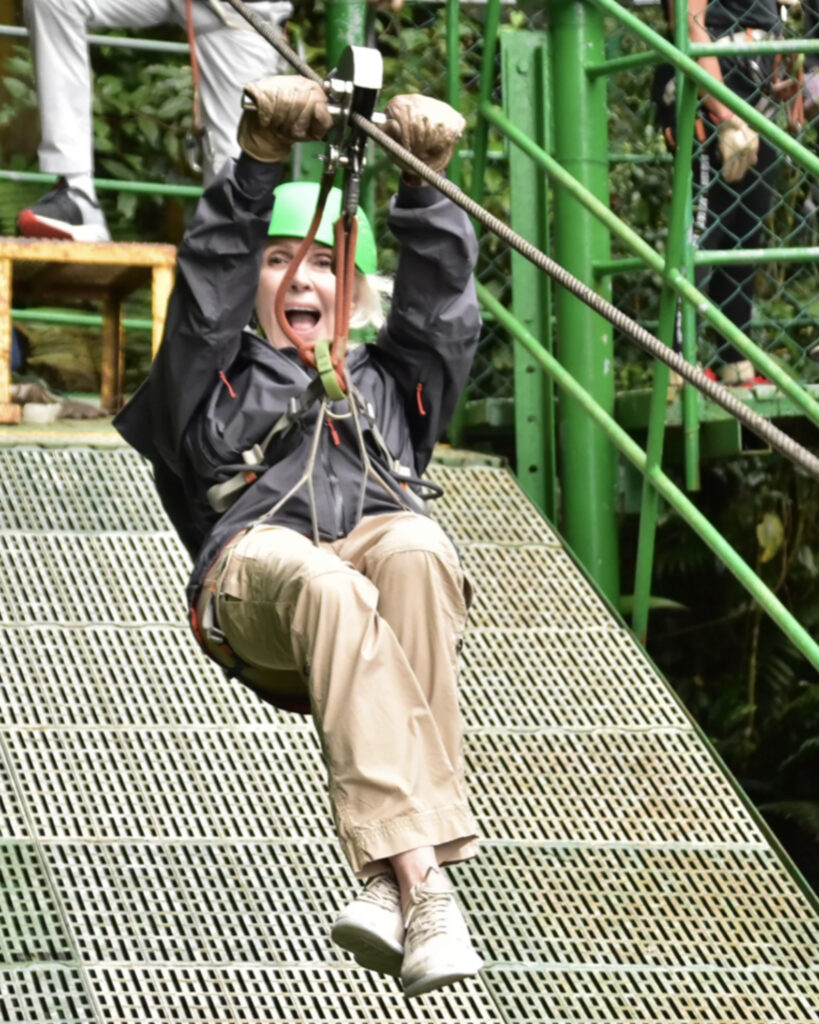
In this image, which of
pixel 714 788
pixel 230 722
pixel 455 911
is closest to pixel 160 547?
pixel 230 722

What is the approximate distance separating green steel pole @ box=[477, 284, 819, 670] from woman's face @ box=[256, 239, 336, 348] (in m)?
1.57

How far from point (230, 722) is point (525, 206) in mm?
2123

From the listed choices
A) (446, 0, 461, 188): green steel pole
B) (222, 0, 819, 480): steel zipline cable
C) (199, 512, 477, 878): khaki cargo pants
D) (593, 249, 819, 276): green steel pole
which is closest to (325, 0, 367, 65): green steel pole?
(446, 0, 461, 188): green steel pole

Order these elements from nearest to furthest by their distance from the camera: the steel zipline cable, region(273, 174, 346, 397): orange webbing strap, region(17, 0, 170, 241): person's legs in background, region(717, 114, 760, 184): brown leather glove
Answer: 1. the steel zipline cable
2. region(273, 174, 346, 397): orange webbing strap
3. region(717, 114, 760, 184): brown leather glove
4. region(17, 0, 170, 241): person's legs in background

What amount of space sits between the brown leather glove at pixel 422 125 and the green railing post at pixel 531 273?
8.99 ft

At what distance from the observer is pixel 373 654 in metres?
3.96

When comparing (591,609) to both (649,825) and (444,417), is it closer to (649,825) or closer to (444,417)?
(649,825)

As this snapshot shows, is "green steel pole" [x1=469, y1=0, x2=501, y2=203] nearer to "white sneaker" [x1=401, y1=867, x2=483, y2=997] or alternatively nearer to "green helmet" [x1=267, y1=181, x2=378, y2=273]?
"green helmet" [x1=267, y1=181, x2=378, y2=273]

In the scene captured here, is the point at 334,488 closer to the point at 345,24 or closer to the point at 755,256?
the point at 755,256

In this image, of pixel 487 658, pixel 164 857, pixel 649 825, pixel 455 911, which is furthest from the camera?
pixel 487 658

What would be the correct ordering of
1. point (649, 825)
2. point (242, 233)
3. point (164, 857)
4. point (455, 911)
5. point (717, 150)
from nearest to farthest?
point (455, 911)
point (242, 233)
point (164, 857)
point (649, 825)
point (717, 150)

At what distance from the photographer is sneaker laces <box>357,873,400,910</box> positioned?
12.8 ft

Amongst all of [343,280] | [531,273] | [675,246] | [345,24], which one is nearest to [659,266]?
[675,246]

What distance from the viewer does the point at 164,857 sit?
5.23 meters
